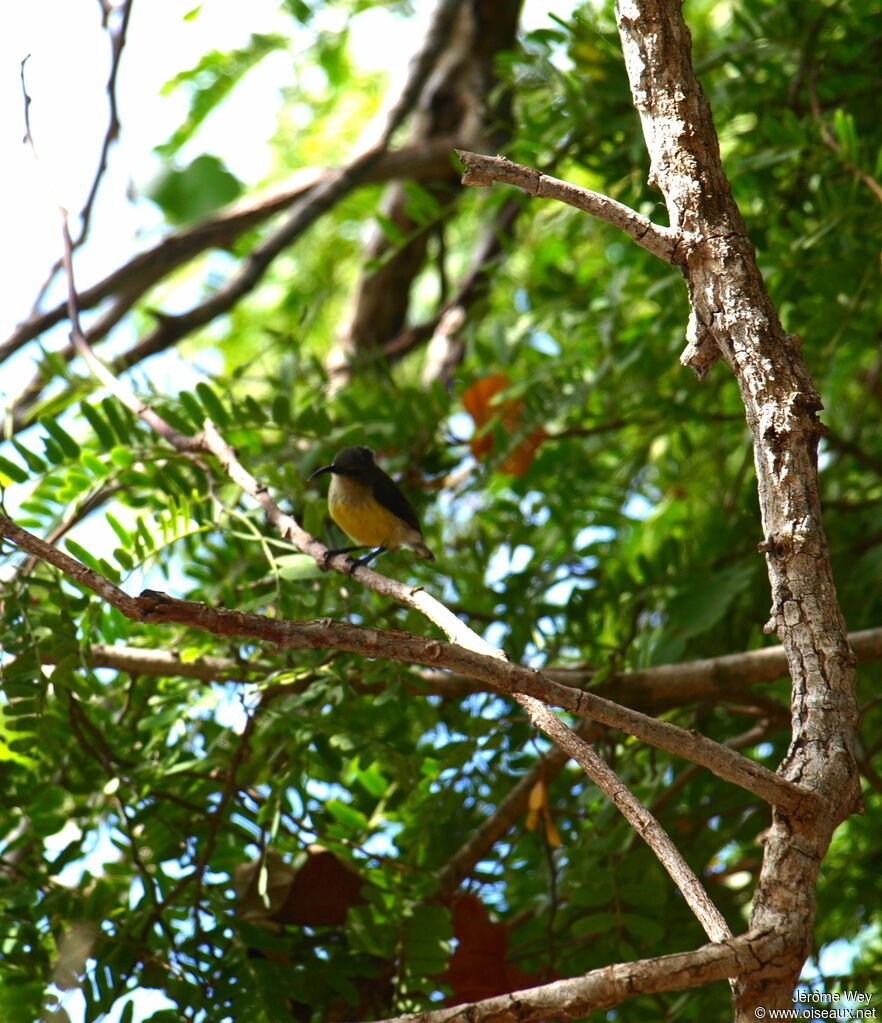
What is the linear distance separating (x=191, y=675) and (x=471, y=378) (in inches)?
61.4

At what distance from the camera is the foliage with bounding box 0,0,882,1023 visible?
241 centimetres

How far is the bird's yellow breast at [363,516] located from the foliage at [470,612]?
0.10 meters

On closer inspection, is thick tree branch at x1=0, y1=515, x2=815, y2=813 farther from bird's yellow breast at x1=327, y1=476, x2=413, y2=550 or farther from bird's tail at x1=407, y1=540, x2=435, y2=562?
bird's yellow breast at x1=327, y1=476, x2=413, y2=550

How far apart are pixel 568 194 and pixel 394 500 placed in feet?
6.72

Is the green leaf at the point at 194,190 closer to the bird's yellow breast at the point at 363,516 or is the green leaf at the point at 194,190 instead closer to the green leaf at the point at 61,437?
the green leaf at the point at 61,437

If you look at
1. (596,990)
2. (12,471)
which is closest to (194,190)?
(12,471)

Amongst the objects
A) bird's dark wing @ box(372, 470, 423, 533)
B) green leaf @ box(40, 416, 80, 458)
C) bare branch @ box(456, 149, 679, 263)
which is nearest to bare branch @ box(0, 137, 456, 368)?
green leaf @ box(40, 416, 80, 458)

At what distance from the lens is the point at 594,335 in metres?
3.61

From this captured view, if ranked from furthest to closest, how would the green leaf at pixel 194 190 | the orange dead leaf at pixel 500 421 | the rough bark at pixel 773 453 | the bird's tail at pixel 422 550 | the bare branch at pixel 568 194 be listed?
the orange dead leaf at pixel 500 421, the bird's tail at pixel 422 550, the green leaf at pixel 194 190, the bare branch at pixel 568 194, the rough bark at pixel 773 453

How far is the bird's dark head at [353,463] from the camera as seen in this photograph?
10.9 ft

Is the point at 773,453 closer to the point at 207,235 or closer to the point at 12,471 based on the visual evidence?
the point at 12,471

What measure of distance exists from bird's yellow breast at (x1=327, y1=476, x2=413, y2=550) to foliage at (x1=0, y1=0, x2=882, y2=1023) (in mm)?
102

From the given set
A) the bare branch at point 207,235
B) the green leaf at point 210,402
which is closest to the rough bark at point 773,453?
the green leaf at point 210,402

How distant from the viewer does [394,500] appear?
11.7ft
